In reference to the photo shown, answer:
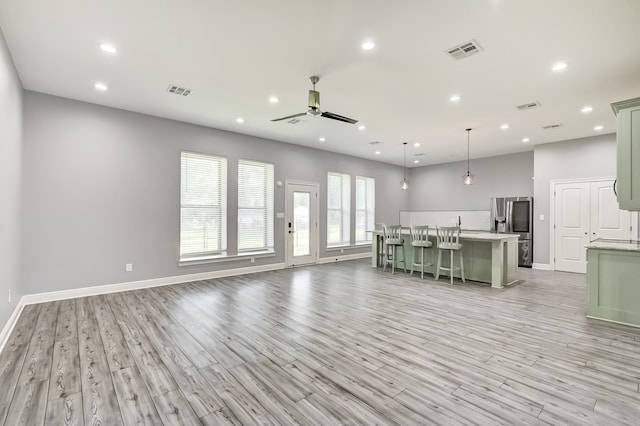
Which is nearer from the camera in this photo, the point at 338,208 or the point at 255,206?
the point at 255,206

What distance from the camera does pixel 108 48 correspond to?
127 inches

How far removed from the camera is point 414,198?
10805 millimetres

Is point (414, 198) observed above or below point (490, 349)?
above

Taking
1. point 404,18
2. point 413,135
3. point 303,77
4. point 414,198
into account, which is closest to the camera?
point 404,18

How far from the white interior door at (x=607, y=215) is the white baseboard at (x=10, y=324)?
982cm

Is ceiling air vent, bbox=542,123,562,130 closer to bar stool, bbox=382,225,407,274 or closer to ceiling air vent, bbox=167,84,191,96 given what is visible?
bar stool, bbox=382,225,407,274

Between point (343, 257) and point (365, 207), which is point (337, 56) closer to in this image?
point (343, 257)

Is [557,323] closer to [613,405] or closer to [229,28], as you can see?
[613,405]

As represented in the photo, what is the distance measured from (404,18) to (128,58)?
3032 millimetres

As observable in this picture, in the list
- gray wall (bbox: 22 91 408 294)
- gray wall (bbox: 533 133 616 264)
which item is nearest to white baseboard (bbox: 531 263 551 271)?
gray wall (bbox: 533 133 616 264)

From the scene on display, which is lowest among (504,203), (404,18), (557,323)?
(557,323)

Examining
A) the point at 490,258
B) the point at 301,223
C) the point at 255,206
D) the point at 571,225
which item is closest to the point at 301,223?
the point at 301,223

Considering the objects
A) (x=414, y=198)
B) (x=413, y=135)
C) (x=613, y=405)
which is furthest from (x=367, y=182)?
(x=613, y=405)

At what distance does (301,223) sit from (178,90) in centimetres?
428
